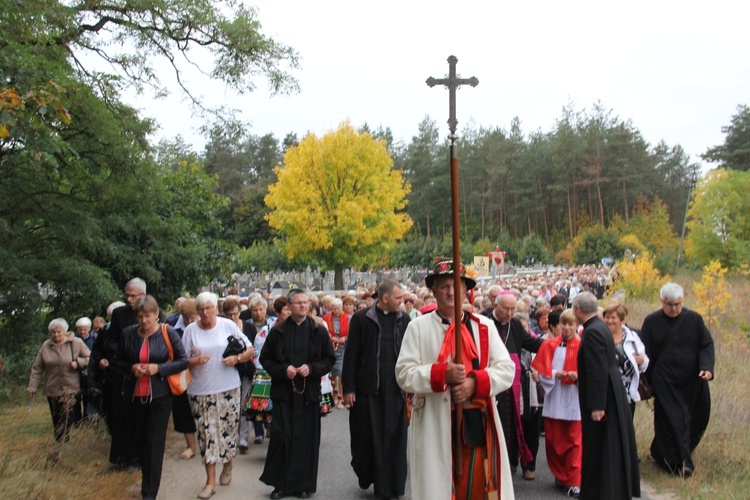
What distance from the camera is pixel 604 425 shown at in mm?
5996

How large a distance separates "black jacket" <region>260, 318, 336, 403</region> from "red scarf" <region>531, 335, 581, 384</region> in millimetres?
2058

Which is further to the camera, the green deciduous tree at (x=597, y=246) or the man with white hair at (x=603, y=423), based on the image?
the green deciduous tree at (x=597, y=246)

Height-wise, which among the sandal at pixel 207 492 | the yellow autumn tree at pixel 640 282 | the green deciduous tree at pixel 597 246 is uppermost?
the green deciduous tree at pixel 597 246

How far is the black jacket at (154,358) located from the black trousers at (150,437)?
0.37 ft

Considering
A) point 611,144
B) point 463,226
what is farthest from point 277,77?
point 463,226

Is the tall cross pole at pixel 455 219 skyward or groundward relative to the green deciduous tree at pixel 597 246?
groundward

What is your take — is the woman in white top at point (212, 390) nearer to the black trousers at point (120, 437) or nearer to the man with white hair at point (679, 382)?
the black trousers at point (120, 437)

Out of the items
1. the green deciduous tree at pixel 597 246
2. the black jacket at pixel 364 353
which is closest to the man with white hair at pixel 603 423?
the black jacket at pixel 364 353

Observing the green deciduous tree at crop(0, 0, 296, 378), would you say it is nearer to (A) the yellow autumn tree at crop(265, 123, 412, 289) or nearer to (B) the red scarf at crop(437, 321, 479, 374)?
(B) the red scarf at crop(437, 321, 479, 374)

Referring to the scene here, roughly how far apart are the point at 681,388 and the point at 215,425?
4.58 metres

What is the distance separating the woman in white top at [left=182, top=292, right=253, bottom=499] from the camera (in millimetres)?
6773

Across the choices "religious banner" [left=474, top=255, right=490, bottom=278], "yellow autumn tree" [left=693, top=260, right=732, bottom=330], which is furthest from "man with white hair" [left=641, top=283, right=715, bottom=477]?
"religious banner" [left=474, top=255, right=490, bottom=278]

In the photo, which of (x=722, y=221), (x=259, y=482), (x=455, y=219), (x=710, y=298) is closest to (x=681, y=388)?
(x=455, y=219)

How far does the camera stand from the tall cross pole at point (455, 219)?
14.0 feet
